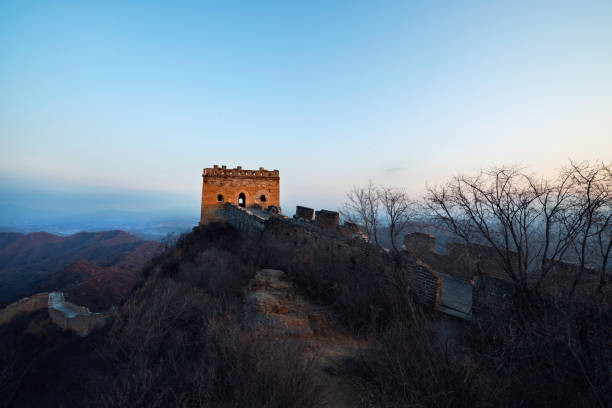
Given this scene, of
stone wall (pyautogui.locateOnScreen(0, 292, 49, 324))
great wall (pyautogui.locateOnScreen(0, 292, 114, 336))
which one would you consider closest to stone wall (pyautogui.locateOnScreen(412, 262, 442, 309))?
great wall (pyautogui.locateOnScreen(0, 292, 114, 336))

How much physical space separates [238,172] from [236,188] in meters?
1.36

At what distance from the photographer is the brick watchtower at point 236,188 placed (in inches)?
768

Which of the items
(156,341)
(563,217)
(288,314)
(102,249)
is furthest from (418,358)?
(102,249)

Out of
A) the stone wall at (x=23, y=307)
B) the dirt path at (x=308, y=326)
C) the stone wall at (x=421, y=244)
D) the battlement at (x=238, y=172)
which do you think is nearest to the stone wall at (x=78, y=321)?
the stone wall at (x=23, y=307)

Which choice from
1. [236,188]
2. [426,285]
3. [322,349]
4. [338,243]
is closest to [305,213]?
[338,243]

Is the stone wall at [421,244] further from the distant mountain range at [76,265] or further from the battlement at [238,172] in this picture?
the battlement at [238,172]

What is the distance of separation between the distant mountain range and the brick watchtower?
6.86 m

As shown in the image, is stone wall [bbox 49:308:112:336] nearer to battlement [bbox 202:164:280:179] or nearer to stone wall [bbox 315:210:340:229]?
battlement [bbox 202:164:280:179]

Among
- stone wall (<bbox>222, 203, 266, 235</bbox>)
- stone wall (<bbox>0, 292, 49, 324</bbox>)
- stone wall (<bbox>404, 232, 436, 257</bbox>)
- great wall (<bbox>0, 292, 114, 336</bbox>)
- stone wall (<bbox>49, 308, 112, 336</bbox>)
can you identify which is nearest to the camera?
stone wall (<bbox>404, 232, 436, 257</bbox>)

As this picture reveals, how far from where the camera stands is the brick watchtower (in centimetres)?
1952

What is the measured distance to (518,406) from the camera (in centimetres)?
188

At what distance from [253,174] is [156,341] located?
1817cm

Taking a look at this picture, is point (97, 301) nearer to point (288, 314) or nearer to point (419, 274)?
point (288, 314)

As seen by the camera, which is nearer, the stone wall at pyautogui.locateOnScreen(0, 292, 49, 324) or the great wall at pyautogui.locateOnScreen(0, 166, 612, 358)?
the great wall at pyautogui.locateOnScreen(0, 166, 612, 358)
